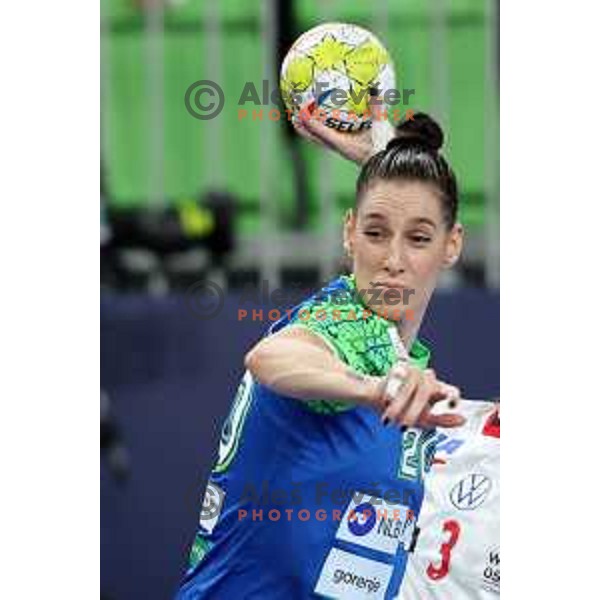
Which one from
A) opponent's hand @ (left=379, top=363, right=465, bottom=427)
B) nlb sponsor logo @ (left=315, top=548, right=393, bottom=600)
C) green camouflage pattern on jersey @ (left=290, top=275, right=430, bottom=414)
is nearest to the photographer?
opponent's hand @ (left=379, top=363, right=465, bottom=427)

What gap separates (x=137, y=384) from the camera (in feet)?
12.4

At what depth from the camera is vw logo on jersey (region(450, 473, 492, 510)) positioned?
3475 mm

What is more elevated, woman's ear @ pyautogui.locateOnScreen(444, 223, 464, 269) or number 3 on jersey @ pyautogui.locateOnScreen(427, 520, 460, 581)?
woman's ear @ pyautogui.locateOnScreen(444, 223, 464, 269)

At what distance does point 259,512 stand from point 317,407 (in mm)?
254

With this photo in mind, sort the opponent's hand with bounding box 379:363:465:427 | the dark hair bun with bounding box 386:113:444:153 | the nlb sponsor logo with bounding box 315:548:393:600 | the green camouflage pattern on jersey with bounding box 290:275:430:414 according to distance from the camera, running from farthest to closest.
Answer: the dark hair bun with bounding box 386:113:444:153 → the nlb sponsor logo with bounding box 315:548:393:600 → the green camouflage pattern on jersey with bounding box 290:275:430:414 → the opponent's hand with bounding box 379:363:465:427

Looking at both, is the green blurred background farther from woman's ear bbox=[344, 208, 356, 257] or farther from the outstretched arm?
the outstretched arm

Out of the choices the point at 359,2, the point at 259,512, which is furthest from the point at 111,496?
the point at 359,2

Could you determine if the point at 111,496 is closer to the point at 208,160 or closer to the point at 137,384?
the point at 137,384

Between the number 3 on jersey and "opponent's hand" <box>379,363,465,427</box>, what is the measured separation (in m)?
0.41

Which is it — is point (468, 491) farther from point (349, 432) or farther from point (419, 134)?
point (419, 134)

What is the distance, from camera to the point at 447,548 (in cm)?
349

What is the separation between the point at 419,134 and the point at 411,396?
608 millimetres

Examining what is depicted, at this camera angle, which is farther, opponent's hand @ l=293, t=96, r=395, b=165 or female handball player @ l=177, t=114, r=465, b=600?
opponent's hand @ l=293, t=96, r=395, b=165

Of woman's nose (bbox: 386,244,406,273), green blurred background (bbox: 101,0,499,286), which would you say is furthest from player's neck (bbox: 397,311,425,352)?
green blurred background (bbox: 101,0,499,286)
